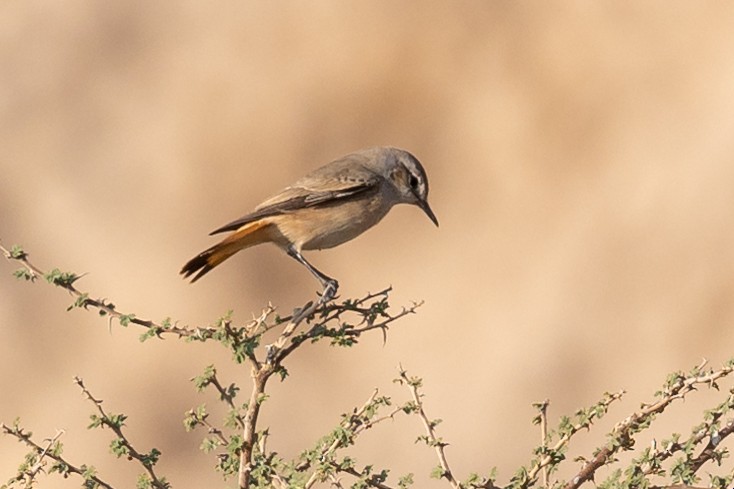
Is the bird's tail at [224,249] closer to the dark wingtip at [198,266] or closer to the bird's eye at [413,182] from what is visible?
the dark wingtip at [198,266]

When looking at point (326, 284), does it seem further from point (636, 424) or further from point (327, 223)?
point (636, 424)

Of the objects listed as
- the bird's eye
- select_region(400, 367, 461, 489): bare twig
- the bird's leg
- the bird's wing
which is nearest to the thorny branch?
select_region(400, 367, 461, 489): bare twig

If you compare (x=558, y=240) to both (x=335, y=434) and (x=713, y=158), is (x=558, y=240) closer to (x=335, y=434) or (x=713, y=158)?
(x=713, y=158)

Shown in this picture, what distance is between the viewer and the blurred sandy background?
30.2 feet

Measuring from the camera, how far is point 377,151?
535 centimetres

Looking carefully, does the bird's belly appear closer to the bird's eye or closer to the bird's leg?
the bird's leg

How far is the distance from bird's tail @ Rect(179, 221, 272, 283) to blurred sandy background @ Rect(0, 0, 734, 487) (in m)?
4.39

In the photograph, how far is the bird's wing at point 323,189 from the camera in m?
4.76

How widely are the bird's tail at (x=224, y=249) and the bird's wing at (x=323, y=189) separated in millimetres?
46

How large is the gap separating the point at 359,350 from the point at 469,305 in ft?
2.77

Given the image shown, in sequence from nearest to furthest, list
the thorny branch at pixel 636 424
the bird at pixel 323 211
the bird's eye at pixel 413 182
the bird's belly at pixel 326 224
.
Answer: the thorny branch at pixel 636 424 → the bird at pixel 323 211 → the bird's belly at pixel 326 224 → the bird's eye at pixel 413 182

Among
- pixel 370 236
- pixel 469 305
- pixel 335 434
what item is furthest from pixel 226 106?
pixel 335 434

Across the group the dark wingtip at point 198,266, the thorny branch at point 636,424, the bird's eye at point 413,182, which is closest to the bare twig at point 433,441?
the thorny branch at point 636,424

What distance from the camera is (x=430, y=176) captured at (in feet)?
31.6
